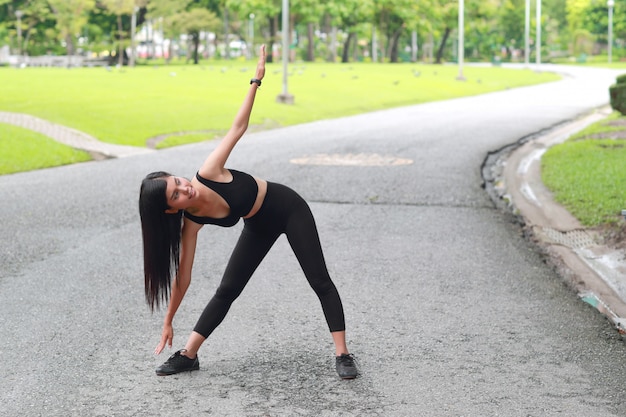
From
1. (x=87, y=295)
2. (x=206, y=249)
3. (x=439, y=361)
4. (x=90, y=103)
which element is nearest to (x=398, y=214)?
(x=206, y=249)

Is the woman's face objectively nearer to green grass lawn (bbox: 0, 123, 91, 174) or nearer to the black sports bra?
the black sports bra

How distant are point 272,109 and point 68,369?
24.7 meters

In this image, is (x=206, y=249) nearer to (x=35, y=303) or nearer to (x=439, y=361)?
(x=35, y=303)

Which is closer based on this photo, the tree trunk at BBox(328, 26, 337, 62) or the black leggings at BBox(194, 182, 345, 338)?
the black leggings at BBox(194, 182, 345, 338)

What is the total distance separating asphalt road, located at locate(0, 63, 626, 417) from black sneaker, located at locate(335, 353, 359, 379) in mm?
58

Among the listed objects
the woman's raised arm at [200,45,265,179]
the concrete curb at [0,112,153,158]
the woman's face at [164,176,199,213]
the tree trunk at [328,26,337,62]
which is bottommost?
the concrete curb at [0,112,153,158]

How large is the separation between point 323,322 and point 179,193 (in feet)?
7.03

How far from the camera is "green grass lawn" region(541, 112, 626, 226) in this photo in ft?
38.5

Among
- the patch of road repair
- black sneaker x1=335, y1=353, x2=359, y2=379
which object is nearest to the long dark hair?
black sneaker x1=335, y1=353, x2=359, y2=379

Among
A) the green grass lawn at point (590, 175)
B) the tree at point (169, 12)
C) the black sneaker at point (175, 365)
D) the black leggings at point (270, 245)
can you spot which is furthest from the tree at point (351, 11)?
the black sneaker at point (175, 365)

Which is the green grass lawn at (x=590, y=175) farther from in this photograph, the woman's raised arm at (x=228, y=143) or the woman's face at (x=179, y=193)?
the woman's face at (x=179, y=193)

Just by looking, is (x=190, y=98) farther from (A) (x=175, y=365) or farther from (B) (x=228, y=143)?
Answer: (B) (x=228, y=143)

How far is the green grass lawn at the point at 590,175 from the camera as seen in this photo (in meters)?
11.8

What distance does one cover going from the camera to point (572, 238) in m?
10.4
